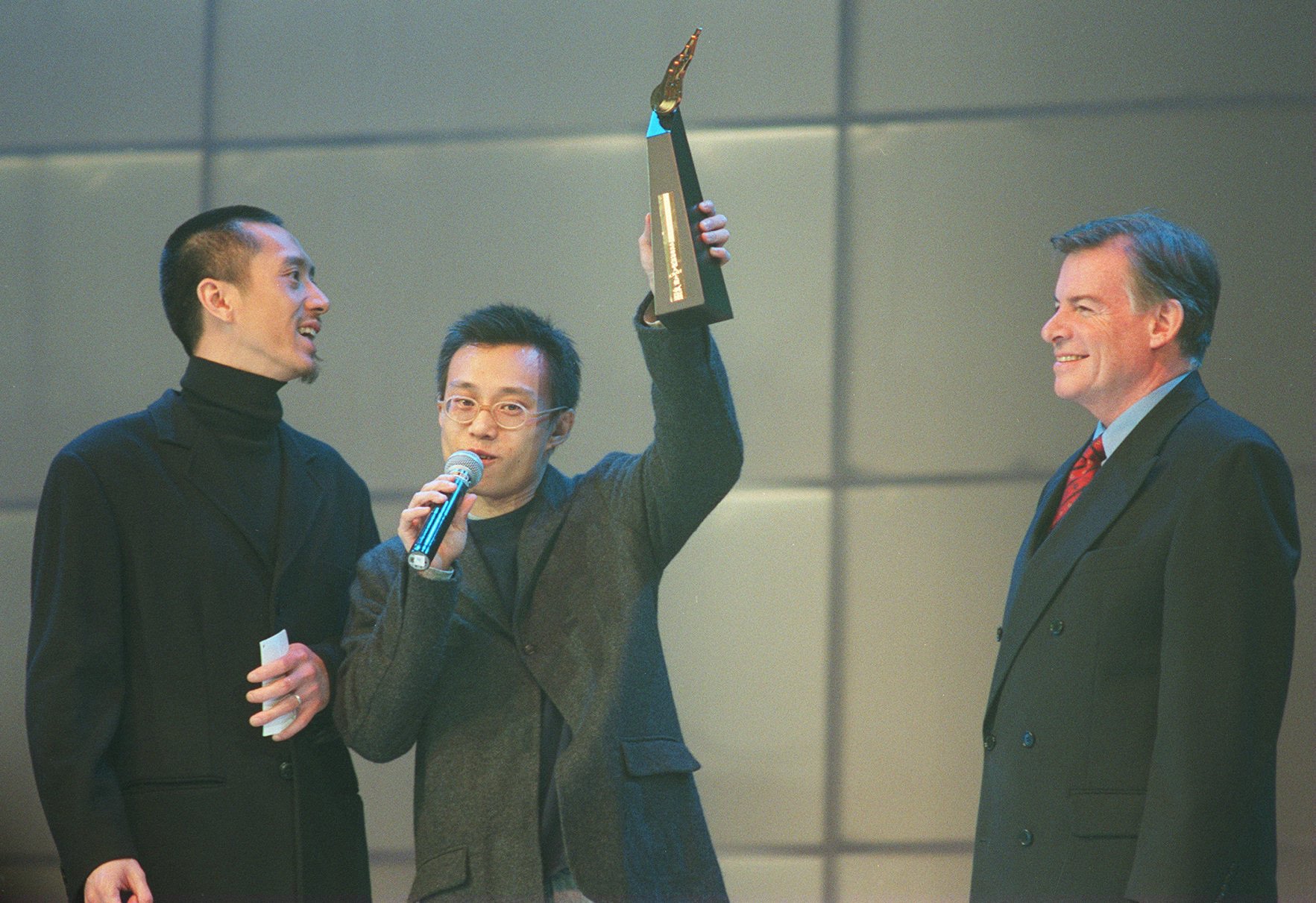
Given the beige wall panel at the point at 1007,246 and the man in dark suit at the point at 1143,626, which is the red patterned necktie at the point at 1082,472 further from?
the beige wall panel at the point at 1007,246

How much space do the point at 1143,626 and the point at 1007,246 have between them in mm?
1470

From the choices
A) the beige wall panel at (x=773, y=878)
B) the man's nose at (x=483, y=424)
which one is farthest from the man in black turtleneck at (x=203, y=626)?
the beige wall panel at (x=773, y=878)

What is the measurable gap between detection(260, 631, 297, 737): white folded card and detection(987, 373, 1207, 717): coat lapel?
113 centimetres

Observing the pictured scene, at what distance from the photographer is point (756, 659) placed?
3182 mm

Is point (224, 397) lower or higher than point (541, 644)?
higher

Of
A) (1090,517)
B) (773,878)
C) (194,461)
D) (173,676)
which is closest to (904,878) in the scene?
(773,878)

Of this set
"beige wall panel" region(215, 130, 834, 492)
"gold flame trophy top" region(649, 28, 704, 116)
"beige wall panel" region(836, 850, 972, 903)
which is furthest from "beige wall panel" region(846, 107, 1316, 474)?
"gold flame trophy top" region(649, 28, 704, 116)

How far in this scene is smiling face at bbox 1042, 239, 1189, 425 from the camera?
2.11 m

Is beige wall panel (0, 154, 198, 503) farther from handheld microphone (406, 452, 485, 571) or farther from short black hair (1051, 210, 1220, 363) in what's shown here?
short black hair (1051, 210, 1220, 363)

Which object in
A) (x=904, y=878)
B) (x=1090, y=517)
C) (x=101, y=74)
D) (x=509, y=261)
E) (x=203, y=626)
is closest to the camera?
(x=1090, y=517)

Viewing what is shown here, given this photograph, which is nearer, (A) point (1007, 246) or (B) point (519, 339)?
(B) point (519, 339)

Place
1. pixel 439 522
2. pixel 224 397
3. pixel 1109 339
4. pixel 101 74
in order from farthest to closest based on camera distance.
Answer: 1. pixel 101 74
2. pixel 224 397
3. pixel 1109 339
4. pixel 439 522

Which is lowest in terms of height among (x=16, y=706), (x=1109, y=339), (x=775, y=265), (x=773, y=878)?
(x=773, y=878)

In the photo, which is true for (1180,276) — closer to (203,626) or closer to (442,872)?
(442,872)
